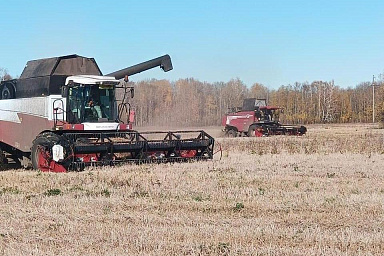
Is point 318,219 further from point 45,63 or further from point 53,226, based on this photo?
point 45,63

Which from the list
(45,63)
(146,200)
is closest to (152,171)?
(146,200)

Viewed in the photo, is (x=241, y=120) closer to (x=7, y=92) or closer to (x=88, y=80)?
(x=7, y=92)

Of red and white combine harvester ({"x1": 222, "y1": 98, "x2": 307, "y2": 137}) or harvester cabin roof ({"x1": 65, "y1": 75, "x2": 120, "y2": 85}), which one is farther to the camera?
red and white combine harvester ({"x1": 222, "y1": 98, "x2": 307, "y2": 137})

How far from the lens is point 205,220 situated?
7465 millimetres

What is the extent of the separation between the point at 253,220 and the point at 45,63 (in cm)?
1114

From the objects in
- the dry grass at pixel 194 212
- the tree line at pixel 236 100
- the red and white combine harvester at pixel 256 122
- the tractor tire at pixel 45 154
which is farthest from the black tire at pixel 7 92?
the tree line at pixel 236 100

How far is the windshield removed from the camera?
1547 centimetres

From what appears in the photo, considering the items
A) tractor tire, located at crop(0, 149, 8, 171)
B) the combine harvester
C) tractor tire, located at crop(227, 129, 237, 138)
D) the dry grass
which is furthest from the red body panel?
the dry grass

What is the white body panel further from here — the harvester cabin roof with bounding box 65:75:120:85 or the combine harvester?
the harvester cabin roof with bounding box 65:75:120:85

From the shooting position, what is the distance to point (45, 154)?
1464 cm

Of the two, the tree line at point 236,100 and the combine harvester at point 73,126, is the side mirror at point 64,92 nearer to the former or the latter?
the combine harvester at point 73,126

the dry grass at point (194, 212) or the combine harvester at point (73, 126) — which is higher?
the combine harvester at point (73, 126)

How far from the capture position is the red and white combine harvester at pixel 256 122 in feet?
126

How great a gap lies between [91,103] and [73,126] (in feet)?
3.26
